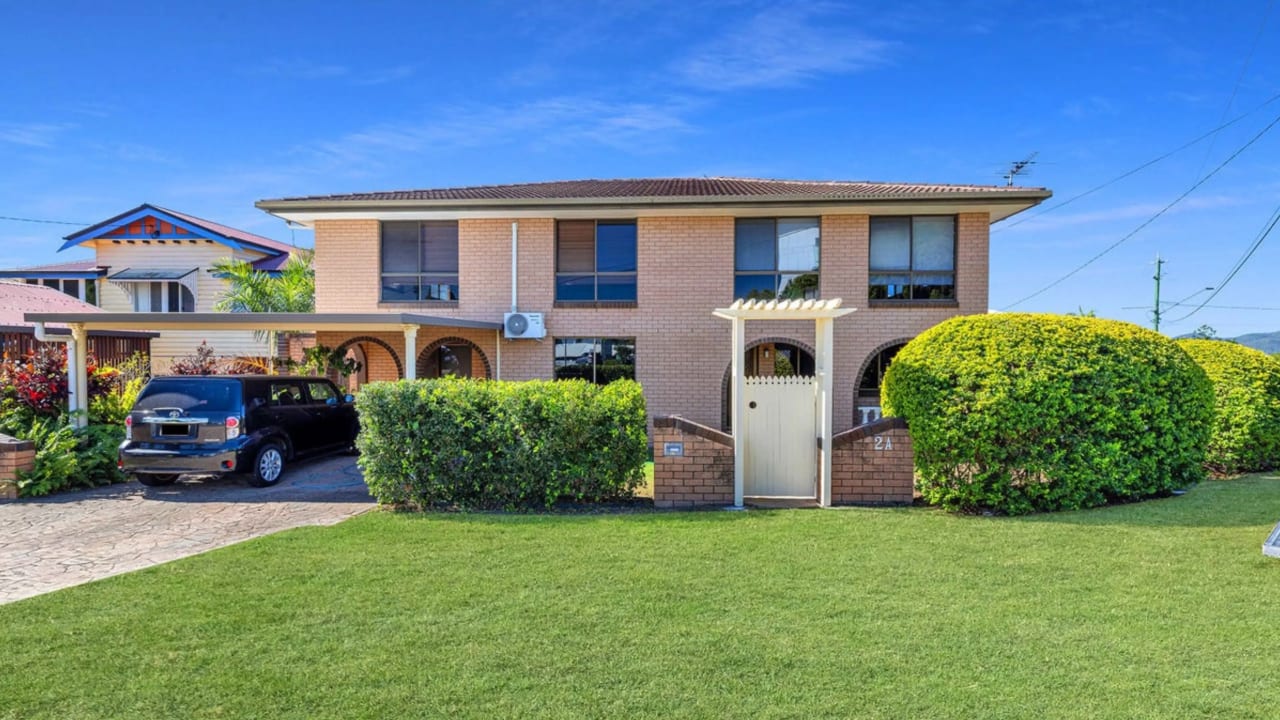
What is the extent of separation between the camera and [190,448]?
352 inches

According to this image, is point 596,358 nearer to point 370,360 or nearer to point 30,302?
point 370,360

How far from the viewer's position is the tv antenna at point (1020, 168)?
18031 mm

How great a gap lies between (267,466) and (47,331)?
10.9 m

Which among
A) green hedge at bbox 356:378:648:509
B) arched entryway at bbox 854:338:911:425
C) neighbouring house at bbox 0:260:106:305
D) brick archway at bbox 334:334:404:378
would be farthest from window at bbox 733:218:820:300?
neighbouring house at bbox 0:260:106:305

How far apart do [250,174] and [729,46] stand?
1250 cm

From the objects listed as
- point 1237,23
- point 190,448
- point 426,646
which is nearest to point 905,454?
point 426,646

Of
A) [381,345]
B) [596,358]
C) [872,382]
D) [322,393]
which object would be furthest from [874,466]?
[381,345]

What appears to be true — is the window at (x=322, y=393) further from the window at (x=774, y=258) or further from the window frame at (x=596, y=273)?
the window at (x=774, y=258)

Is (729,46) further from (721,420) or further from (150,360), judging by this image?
(150,360)

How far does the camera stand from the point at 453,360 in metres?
14.5

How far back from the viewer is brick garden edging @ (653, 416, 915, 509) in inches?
315

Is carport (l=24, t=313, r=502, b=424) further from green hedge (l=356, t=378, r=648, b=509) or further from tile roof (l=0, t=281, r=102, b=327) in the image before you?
tile roof (l=0, t=281, r=102, b=327)

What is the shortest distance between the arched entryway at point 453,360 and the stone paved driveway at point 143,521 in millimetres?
3941

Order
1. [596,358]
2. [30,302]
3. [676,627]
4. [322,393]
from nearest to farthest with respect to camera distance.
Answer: [676,627], [322,393], [596,358], [30,302]
